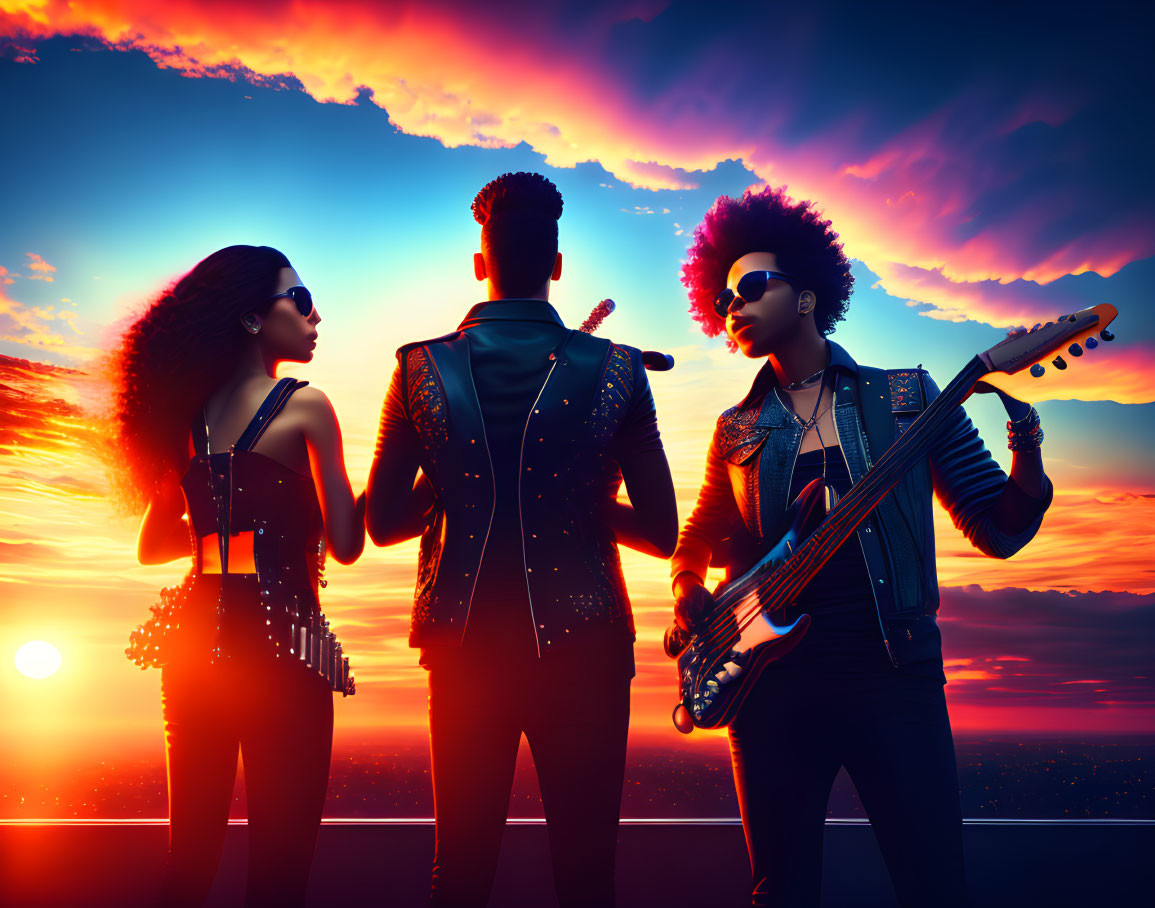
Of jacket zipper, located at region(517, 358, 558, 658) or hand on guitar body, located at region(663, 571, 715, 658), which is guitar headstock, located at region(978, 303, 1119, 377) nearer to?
hand on guitar body, located at region(663, 571, 715, 658)

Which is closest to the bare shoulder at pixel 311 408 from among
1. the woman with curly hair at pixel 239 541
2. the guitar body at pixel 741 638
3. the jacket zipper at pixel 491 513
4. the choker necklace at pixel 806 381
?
the woman with curly hair at pixel 239 541

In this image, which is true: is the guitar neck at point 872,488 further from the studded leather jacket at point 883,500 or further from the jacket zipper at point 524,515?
the jacket zipper at point 524,515

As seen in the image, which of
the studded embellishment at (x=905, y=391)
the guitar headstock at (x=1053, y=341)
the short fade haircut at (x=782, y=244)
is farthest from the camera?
the short fade haircut at (x=782, y=244)

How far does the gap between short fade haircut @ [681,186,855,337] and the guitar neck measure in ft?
2.02

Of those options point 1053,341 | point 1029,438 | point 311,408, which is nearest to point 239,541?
point 311,408

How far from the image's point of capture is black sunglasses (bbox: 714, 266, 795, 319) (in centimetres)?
246

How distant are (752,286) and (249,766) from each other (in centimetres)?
195

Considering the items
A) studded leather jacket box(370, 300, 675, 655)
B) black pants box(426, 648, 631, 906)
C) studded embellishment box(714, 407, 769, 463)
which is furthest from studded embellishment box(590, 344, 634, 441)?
studded embellishment box(714, 407, 769, 463)

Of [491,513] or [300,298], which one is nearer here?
[491,513]

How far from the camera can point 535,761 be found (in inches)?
68.6

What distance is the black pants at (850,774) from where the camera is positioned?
1892 millimetres

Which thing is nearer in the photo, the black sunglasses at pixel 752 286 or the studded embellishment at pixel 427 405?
the studded embellishment at pixel 427 405

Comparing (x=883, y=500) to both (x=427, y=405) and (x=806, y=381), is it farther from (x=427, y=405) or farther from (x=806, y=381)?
(x=427, y=405)

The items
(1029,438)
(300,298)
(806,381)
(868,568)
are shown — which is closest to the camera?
(1029,438)
